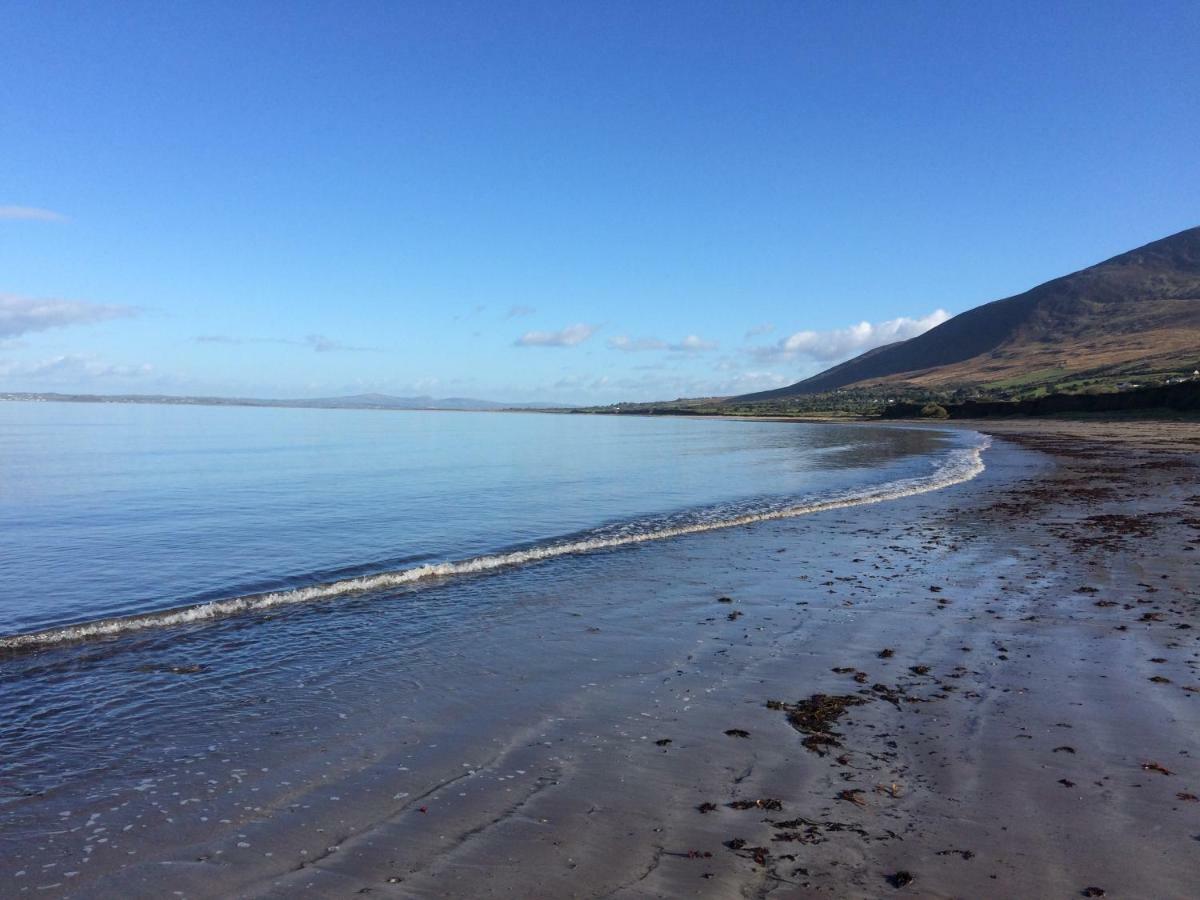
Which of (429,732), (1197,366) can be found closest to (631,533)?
(429,732)

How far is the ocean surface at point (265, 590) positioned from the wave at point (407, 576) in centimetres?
6

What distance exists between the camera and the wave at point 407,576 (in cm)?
1157

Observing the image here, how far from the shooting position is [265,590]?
14.3 m

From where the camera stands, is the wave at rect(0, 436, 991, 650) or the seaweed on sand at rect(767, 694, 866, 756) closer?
the seaweed on sand at rect(767, 694, 866, 756)

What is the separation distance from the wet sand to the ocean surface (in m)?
0.61

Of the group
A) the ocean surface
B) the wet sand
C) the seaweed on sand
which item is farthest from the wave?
the seaweed on sand

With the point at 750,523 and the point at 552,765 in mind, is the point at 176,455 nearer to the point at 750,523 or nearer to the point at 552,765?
the point at 750,523

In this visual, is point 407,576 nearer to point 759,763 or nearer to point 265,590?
point 265,590

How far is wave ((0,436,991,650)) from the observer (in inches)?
456

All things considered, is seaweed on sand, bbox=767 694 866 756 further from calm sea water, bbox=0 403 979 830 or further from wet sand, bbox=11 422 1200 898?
calm sea water, bbox=0 403 979 830

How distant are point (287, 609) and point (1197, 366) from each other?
12498cm

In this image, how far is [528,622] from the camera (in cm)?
1180

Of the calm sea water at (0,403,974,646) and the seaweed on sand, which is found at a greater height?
the calm sea water at (0,403,974,646)

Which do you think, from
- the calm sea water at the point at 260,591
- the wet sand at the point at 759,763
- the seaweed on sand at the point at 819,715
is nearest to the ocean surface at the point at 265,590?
the calm sea water at the point at 260,591
